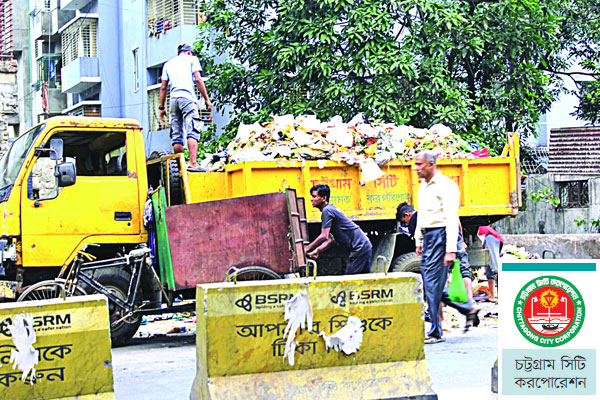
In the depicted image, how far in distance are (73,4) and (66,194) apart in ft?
82.3

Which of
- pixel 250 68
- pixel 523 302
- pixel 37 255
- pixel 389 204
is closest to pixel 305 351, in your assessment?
pixel 523 302

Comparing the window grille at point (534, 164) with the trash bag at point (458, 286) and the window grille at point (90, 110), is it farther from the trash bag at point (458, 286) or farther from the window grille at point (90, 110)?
the window grille at point (90, 110)

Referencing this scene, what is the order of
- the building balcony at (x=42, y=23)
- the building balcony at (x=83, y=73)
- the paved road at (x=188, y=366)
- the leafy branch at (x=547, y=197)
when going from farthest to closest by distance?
the building balcony at (x=42, y=23), the building balcony at (x=83, y=73), the leafy branch at (x=547, y=197), the paved road at (x=188, y=366)

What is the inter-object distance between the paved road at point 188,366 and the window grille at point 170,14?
15643mm

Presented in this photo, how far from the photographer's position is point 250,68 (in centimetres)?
1734

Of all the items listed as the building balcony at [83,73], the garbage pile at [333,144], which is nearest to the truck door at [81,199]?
the garbage pile at [333,144]

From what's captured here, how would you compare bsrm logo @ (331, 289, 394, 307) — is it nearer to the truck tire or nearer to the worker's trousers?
the worker's trousers

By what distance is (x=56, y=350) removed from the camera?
4.64m

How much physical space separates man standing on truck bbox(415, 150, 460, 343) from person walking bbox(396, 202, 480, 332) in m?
0.21

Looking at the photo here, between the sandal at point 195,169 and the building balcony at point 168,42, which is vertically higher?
the building balcony at point 168,42

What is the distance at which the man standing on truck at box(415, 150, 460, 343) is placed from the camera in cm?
770

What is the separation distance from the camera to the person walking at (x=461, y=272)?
8086mm

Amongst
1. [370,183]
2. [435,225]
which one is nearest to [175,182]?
[370,183]

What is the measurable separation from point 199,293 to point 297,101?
1047 centimetres
